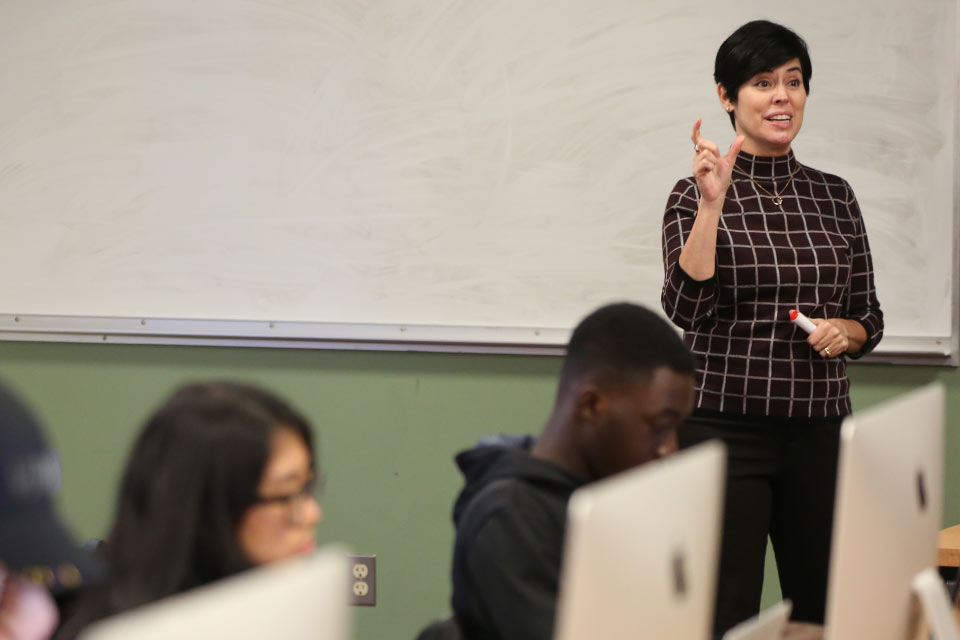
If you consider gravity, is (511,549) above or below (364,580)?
above

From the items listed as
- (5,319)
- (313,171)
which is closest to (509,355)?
(313,171)

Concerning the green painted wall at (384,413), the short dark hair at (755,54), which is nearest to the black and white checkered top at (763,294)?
the short dark hair at (755,54)

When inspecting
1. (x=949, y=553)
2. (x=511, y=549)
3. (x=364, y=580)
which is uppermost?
(x=511, y=549)

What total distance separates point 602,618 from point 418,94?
7.33 feet

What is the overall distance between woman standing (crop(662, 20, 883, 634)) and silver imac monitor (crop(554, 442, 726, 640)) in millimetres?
973

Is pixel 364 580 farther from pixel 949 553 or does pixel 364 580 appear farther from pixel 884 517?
pixel 884 517

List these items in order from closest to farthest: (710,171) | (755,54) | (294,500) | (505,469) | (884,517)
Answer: (294,500) < (884,517) < (505,469) < (710,171) < (755,54)

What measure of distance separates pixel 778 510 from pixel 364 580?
1.39 m

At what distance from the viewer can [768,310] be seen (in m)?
2.04

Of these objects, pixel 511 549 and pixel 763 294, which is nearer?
pixel 511 549

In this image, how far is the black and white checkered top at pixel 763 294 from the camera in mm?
2023

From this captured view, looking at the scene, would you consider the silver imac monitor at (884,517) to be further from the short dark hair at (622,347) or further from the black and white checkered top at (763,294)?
the black and white checkered top at (763,294)

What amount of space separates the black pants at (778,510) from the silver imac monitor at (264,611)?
4.50ft

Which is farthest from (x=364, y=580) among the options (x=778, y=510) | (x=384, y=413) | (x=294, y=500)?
(x=294, y=500)
